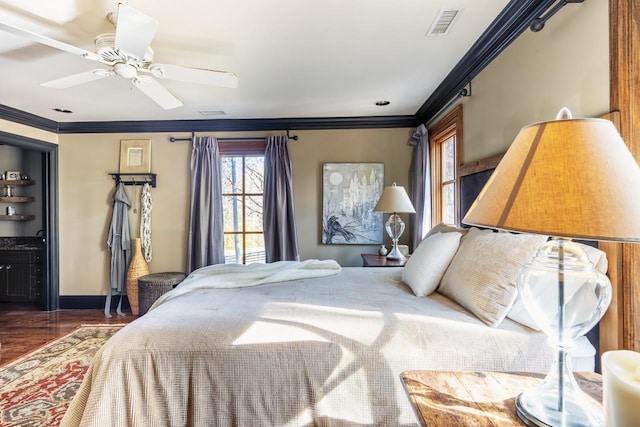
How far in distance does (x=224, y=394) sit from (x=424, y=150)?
3.01 m

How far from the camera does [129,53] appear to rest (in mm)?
1713

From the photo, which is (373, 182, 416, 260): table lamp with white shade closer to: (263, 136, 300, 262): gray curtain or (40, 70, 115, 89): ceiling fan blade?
(263, 136, 300, 262): gray curtain

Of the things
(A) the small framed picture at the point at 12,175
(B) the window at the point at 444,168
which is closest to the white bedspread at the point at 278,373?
(B) the window at the point at 444,168

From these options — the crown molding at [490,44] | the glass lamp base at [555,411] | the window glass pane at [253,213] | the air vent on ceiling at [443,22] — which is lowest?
the glass lamp base at [555,411]

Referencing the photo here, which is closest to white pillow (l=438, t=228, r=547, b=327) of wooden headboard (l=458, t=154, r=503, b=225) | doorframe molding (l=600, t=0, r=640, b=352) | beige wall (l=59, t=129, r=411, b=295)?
doorframe molding (l=600, t=0, r=640, b=352)

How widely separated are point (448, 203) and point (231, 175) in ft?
8.99

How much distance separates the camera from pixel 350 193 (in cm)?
381

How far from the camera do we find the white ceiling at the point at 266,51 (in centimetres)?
172

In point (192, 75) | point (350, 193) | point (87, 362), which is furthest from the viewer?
point (350, 193)

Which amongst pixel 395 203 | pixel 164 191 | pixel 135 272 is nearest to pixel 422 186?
pixel 395 203

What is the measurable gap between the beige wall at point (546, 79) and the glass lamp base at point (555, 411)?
1.16 m

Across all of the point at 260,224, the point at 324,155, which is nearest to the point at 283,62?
the point at 324,155

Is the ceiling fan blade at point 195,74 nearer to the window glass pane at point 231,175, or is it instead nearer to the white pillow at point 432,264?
the white pillow at point 432,264

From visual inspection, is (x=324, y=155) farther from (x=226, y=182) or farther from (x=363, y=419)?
(x=363, y=419)
